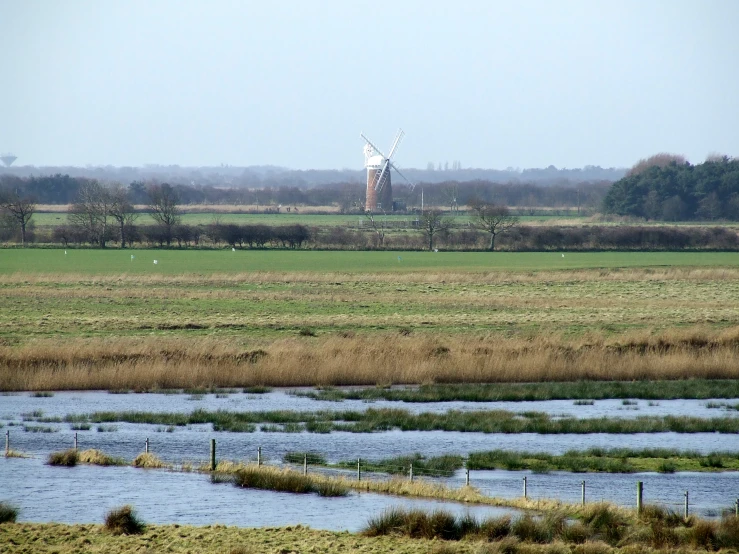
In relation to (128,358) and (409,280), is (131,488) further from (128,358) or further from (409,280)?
(409,280)

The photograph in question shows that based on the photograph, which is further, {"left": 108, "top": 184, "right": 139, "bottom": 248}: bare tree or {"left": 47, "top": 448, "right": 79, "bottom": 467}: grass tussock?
{"left": 108, "top": 184, "right": 139, "bottom": 248}: bare tree

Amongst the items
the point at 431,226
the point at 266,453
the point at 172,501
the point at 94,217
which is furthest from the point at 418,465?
the point at 94,217

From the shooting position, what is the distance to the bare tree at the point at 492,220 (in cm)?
10475

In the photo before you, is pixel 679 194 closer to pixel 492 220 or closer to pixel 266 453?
pixel 492 220

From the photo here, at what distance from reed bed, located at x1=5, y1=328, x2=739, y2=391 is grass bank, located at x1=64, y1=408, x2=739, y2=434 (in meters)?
5.51

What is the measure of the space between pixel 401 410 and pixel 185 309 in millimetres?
24931

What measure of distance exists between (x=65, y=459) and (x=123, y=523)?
6.89 meters

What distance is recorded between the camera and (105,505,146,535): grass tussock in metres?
20.5

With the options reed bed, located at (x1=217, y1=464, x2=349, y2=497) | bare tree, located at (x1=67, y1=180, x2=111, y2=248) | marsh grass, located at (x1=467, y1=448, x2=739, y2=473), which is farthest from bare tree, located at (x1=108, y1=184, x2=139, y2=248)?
reed bed, located at (x1=217, y1=464, x2=349, y2=497)

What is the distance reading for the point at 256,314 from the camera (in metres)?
54.5

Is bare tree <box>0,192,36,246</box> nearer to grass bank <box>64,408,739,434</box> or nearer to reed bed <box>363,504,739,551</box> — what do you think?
grass bank <box>64,408,739,434</box>

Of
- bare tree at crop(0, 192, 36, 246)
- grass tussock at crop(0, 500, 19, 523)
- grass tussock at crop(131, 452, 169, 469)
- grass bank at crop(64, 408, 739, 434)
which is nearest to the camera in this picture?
grass tussock at crop(0, 500, 19, 523)

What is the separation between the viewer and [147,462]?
26547 millimetres

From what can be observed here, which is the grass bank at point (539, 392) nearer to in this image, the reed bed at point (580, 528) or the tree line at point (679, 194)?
the reed bed at point (580, 528)
